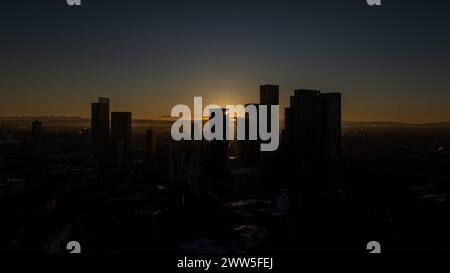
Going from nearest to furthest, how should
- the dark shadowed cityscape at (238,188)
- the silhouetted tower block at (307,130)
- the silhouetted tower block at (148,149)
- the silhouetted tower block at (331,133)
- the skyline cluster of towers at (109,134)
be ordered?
1. the dark shadowed cityscape at (238,188)
2. the silhouetted tower block at (331,133)
3. the silhouetted tower block at (307,130)
4. the skyline cluster of towers at (109,134)
5. the silhouetted tower block at (148,149)

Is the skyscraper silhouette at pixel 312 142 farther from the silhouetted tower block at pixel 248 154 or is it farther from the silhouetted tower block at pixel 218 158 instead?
the silhouetted tower block at pixel 218 158

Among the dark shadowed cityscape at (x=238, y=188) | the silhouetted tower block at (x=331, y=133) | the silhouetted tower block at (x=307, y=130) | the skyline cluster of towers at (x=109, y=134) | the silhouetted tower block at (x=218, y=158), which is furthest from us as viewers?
the silhouetted tower block at (x=218, y=158)

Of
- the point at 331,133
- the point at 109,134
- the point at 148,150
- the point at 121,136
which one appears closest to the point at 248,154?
the point at 331,133

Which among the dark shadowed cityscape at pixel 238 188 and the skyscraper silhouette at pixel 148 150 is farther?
the skyscraper silhouette at pixel 148 150

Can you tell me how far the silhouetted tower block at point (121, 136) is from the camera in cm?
959

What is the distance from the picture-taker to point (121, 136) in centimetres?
Answer: 1070

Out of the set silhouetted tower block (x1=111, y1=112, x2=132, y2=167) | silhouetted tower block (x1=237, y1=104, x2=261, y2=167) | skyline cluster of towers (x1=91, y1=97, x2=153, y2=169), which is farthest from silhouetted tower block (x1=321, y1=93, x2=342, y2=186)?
silhouetted tower block (x1=111, y1=112, x2=132, y2=167)

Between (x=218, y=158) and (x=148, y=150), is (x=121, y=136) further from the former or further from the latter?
(x=218, y=158)

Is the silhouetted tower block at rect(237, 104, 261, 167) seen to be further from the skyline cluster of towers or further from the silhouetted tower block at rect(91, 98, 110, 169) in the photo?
the silhouetted tower block at rect(91, 98, 110, 169)

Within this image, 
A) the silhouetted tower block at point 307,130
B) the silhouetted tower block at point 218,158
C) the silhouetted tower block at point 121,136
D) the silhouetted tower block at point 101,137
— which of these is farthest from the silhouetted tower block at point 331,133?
the silhouetted tower block at point 101,137

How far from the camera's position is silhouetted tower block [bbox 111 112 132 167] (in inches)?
377

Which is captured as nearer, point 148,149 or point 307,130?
point 307,130
